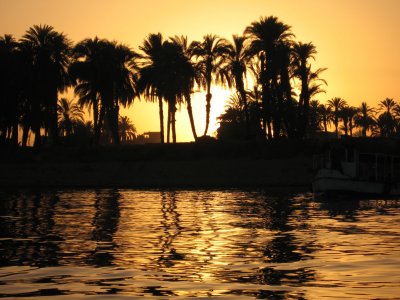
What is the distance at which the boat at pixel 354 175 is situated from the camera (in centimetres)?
5400

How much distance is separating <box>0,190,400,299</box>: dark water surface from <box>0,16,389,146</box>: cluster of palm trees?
56.5 meters

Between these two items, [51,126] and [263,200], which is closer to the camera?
[263,200]

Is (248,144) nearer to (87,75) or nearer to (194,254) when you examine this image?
(87,75)

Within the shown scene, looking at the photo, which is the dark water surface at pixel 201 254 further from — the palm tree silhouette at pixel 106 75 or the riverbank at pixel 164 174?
the palm tree silhouette at pixel 106 75

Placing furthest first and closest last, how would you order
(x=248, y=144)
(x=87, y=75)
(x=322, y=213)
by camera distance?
1. (x=87, y=75)
2. (x=248, y=144)
3. (x=322, y=213)

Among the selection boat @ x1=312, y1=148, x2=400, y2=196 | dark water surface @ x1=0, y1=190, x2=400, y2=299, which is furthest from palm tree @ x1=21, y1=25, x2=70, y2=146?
dark water surface @ x1=0, y1=190, x2=400, y2=299

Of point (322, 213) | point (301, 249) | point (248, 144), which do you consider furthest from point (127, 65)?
point (301, 249)

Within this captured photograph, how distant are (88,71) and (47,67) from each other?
5.11 metres

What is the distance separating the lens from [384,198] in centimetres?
5503

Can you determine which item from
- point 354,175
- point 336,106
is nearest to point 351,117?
point 336,106

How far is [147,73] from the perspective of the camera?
9894cm

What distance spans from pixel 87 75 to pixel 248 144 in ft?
74.9

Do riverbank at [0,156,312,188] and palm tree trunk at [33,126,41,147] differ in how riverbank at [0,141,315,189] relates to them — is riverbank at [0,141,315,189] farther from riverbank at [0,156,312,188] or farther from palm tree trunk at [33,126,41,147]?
palm tree trunk at [33,126,41,147]

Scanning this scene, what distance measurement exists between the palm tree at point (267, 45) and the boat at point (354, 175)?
37.4 m
